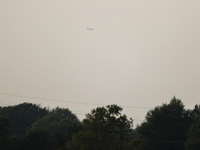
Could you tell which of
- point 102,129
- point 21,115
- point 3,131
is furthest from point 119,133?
point 21,115

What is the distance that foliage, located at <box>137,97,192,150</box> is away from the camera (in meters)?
85.7

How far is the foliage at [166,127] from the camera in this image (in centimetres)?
8569

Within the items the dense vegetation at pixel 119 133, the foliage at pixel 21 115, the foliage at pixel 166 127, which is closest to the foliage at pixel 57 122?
the foliage at pixel 21 115

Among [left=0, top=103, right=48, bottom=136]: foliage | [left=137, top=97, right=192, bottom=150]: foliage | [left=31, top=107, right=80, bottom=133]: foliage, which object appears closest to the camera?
[left=137, top=97, right=192, bottom=150]: foliage

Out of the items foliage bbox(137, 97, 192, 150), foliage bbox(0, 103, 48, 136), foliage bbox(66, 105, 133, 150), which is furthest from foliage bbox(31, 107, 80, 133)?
foliage bbox(66, 105, 133, 150)

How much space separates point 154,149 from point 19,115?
103084mm

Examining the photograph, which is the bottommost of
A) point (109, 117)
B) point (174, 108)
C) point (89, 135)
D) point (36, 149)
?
point (36, 149)

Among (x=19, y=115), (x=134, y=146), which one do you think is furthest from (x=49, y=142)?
(x=19, y=115)

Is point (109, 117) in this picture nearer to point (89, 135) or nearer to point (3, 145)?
point (89, 135)

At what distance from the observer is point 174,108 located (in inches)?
3669

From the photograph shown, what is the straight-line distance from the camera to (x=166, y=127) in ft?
290

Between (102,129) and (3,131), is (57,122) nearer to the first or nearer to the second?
(3,131)

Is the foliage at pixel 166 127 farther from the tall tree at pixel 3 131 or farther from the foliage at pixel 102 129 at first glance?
the tall tree at pixel 3 131

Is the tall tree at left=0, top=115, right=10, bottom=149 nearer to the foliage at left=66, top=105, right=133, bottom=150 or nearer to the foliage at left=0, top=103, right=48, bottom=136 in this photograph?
the foliage at left=66, top=105, right=133, bottom=150
